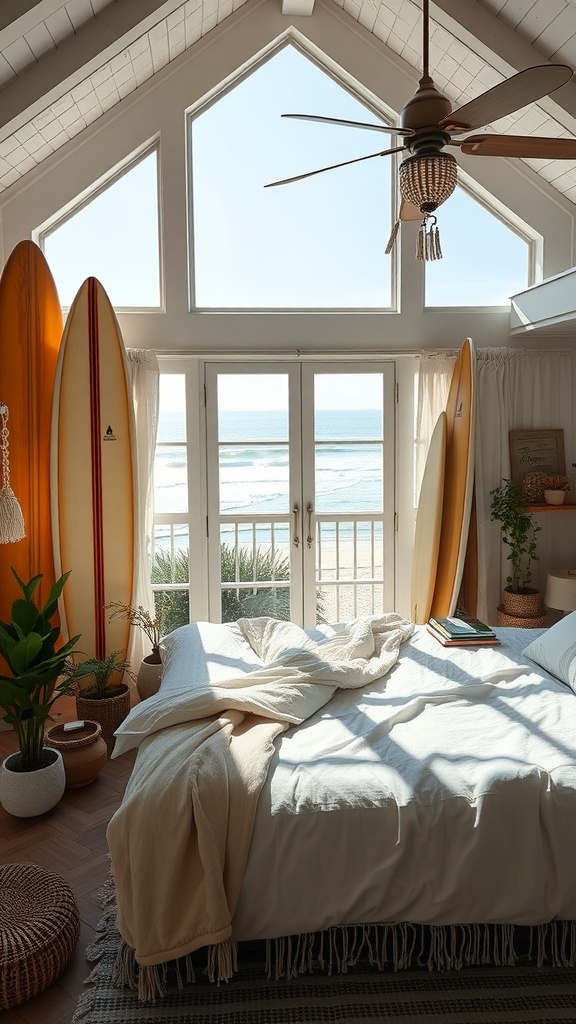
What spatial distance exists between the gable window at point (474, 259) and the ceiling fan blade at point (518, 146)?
2321 mm

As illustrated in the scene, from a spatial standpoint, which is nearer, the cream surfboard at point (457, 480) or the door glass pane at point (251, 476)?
the cream surfboard at point (457, 480)

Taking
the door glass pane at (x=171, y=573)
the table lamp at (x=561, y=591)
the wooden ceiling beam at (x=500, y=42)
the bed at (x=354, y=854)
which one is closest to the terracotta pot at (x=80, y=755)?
the bed at (x=354, y=854)

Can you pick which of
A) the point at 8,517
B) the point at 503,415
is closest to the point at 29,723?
the point at 8,517

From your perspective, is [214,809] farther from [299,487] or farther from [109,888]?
[299,487]

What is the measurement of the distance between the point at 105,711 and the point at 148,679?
1.08ft

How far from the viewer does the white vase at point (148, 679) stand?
3.98 metres

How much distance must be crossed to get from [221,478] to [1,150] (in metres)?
2.06

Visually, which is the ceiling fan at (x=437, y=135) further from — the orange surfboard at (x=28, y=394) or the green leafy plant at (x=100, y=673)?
the green leafy plant at (x=100, y=673)

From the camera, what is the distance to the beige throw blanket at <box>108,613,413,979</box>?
196 centimetres

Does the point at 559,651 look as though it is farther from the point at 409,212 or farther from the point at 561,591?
the point at 409,212

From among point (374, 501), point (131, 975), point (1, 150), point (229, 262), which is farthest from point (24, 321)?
point (131, 975)

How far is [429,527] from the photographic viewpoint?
4367mm

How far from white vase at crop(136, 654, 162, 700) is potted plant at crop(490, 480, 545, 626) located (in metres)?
2.01

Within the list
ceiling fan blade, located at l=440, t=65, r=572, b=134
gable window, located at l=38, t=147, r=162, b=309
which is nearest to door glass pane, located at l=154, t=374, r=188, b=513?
gable window, located at l=38, t=147, r=162, b=309
